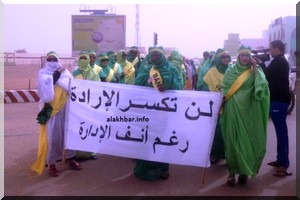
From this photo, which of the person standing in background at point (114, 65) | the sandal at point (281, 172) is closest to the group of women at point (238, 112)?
the sandal at point (281, 172)

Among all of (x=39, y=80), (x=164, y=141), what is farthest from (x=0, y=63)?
(x=164, y=141)

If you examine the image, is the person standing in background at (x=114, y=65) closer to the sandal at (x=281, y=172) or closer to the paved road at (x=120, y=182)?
the paved road at (x=120, y=182)

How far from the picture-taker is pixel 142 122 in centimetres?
577

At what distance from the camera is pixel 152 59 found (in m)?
5.96

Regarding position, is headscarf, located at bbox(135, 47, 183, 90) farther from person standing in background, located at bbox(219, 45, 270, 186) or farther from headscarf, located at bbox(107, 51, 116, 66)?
headscarf, located at bbox(107, 51, 116, 66)

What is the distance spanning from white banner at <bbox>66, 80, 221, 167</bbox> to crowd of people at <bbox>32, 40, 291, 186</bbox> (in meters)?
0.25

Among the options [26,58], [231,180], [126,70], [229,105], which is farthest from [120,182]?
[26,58]

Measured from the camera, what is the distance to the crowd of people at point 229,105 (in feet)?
18.3

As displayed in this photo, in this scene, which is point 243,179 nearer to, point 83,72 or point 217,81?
point 217,81

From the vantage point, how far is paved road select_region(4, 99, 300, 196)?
213 inches

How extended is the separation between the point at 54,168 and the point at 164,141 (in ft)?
5.51

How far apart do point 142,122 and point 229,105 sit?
45.9 inches

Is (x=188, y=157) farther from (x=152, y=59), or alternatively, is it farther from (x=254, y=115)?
(x=152, y=59)

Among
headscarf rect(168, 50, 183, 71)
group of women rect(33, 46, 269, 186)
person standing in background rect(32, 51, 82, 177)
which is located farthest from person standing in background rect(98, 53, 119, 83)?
group of women rect(33, 46, 269, 186)
